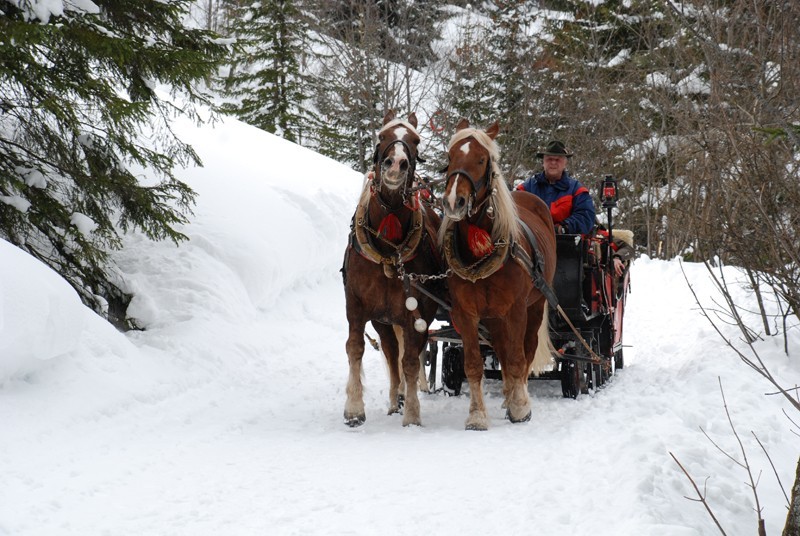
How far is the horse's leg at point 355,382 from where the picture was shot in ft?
17.8

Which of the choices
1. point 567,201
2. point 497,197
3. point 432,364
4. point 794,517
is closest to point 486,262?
point 497,197

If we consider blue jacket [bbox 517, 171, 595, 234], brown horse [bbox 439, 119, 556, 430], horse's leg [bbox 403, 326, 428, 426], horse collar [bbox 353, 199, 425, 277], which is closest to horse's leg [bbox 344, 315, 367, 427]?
horse's leg [bbox 403, 326, 428, 426]

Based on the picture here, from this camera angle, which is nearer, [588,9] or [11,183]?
[11,183]

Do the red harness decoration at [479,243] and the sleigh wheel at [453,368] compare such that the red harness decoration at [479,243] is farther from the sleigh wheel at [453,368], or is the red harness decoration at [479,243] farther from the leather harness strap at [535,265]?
the sleigh wheel at [453,368]

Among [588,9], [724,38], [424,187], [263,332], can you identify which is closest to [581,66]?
[588,9]

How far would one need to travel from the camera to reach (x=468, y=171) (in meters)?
4.84

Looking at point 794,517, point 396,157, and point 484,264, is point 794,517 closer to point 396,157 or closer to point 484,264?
point 484,264

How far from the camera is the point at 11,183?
5926mm

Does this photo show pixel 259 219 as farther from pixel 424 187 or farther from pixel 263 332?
pixel 424 187

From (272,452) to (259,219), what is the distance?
683 centimetres

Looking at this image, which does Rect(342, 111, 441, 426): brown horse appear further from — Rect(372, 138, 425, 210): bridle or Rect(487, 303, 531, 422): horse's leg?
Rect(487, 303, 531, 422): horse's leg

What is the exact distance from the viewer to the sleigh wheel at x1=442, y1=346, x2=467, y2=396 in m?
6.65

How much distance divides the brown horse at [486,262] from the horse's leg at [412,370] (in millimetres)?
377

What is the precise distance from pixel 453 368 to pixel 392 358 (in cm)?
87
